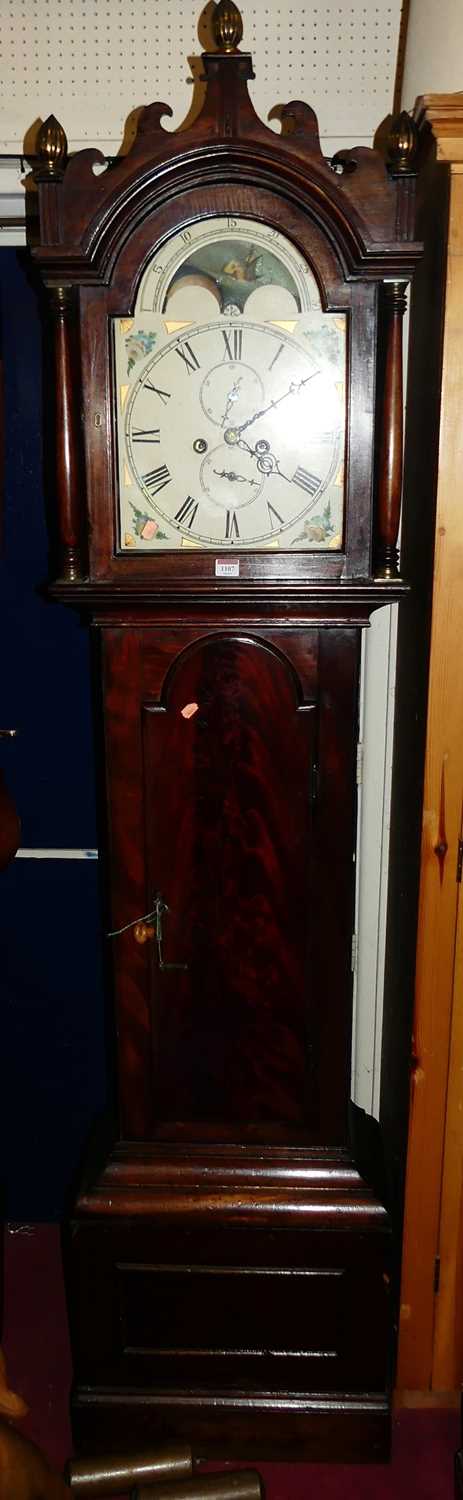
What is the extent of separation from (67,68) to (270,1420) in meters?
2.42

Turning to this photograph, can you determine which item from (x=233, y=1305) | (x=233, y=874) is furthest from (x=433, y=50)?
(x=233, y=1305)

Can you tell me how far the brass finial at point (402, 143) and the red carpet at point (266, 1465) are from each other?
2110 millimetres

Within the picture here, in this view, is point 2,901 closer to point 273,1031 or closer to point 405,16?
point 273,1031

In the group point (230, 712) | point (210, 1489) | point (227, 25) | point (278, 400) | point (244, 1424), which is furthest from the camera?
point (244, 1424)

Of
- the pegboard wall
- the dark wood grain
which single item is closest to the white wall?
the pegboard wall

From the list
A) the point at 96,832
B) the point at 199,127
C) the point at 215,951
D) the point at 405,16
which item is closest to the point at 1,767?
the point at 96,832

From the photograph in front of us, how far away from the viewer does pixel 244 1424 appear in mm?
1879

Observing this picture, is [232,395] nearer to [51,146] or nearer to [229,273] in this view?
[229,273]

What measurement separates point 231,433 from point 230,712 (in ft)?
1.35

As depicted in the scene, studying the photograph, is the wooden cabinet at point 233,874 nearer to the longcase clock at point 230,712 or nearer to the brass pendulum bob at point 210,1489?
the longcase clock at point 230,712

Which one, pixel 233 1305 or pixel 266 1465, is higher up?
pixel 233 1305

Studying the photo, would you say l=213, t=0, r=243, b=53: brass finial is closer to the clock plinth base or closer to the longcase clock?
the longcase clock

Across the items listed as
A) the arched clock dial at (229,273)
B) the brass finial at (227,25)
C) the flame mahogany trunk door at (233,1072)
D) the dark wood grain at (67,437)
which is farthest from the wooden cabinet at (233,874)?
the brass finial at (227,25)

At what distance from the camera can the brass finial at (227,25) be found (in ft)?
4.50
